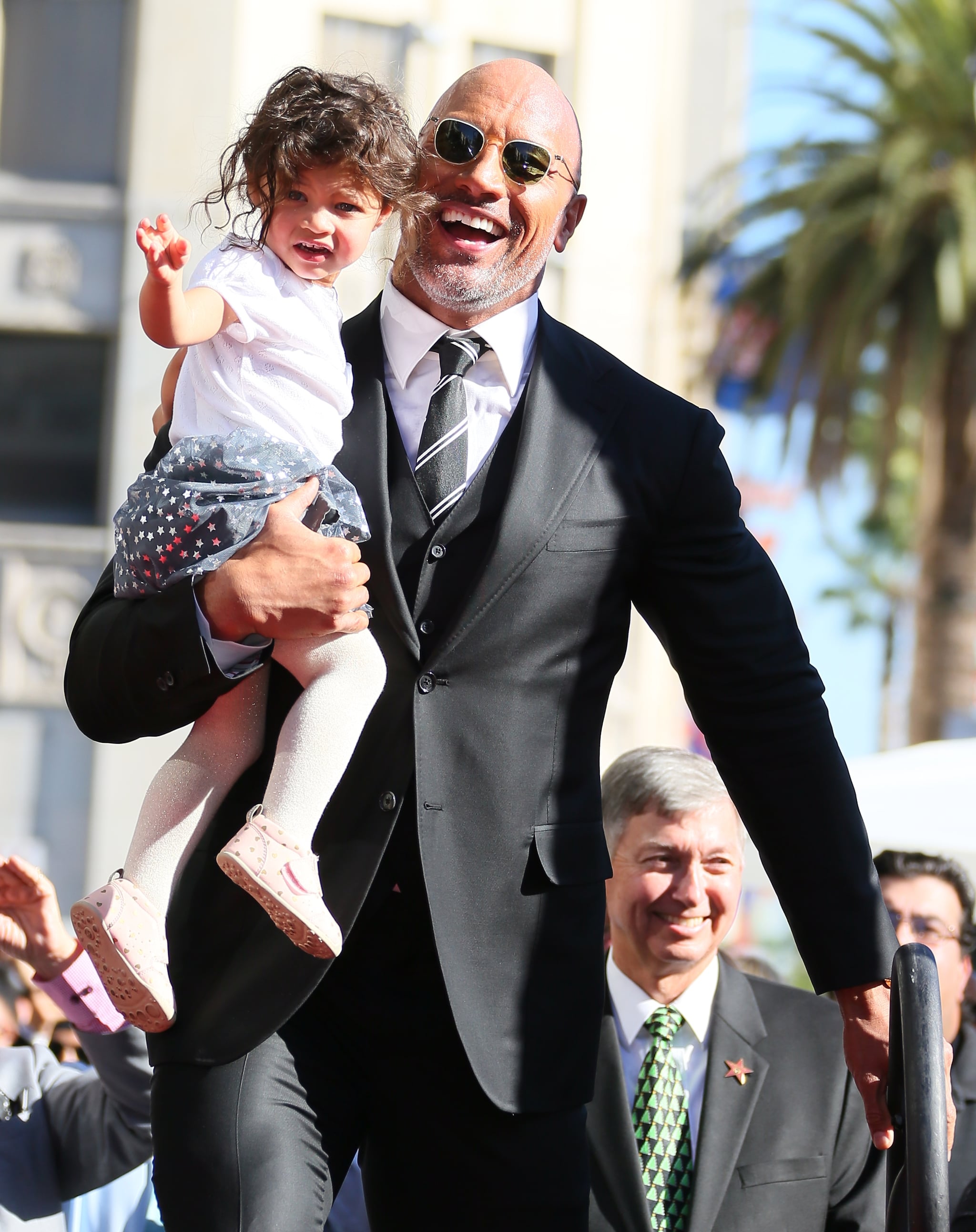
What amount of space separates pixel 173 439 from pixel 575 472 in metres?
0.63

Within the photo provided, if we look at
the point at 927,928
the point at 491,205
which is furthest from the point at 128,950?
the point at 927,928

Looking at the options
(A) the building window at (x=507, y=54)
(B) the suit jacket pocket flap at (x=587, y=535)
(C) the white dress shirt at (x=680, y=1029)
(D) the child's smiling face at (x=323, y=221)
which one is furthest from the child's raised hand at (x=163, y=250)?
(A) the building window at (x=507, y=54)

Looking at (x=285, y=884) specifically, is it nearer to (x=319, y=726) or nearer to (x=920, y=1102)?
(x=319, y=726)

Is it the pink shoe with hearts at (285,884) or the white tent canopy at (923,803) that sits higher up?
the pink shoe with hearts at (285,884)

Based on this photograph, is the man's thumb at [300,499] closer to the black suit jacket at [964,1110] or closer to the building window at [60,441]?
the black suit jacket at [964,1110]

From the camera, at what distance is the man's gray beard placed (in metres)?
2.78

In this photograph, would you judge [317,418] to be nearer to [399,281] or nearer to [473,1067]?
[399,281]

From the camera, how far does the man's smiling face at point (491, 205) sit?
2.78 m

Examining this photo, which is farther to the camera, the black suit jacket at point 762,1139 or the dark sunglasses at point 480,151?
the black suit jacket at point 762,1139

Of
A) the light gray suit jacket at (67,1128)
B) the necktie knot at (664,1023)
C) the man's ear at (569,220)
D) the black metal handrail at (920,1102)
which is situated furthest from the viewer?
the necktie knot at (664,1023)

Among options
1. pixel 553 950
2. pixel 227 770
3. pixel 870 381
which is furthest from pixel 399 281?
pixel 870 381

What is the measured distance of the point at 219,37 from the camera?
14789mm

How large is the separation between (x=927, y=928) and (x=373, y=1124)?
2867 mm

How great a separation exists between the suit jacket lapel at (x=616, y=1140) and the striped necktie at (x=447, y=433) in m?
1.51
